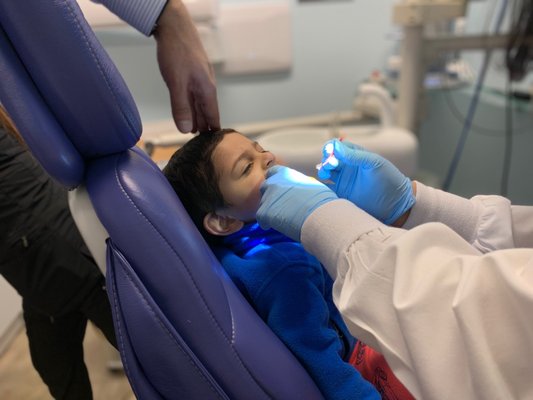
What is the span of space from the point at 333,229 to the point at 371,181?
26 centimetres

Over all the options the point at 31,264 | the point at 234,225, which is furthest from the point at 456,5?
the point at 31,264

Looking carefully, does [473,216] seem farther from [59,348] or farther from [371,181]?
[59,348]

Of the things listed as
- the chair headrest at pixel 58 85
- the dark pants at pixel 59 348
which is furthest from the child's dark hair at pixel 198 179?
the dark pants at pixel 59 348

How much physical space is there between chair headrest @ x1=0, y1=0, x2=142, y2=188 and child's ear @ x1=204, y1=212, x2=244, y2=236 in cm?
31

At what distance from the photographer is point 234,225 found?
90 cm

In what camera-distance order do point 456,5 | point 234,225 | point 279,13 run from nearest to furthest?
point 234,225 < point 456,5 < point 279,13

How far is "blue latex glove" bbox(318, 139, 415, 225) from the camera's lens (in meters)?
0.81

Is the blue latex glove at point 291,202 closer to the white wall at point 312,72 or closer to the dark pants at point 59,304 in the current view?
the dark pants at point 59,304

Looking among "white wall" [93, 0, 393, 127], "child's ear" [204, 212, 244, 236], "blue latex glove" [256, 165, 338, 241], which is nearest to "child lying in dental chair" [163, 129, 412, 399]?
"child's ear" [204, 212, 244, 236]

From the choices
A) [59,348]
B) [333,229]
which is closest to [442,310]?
[333,229]

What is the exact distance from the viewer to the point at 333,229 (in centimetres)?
59

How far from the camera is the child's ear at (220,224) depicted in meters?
0.89

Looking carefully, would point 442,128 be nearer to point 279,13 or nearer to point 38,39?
point 279,13

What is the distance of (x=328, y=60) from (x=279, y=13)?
41 centimetres
